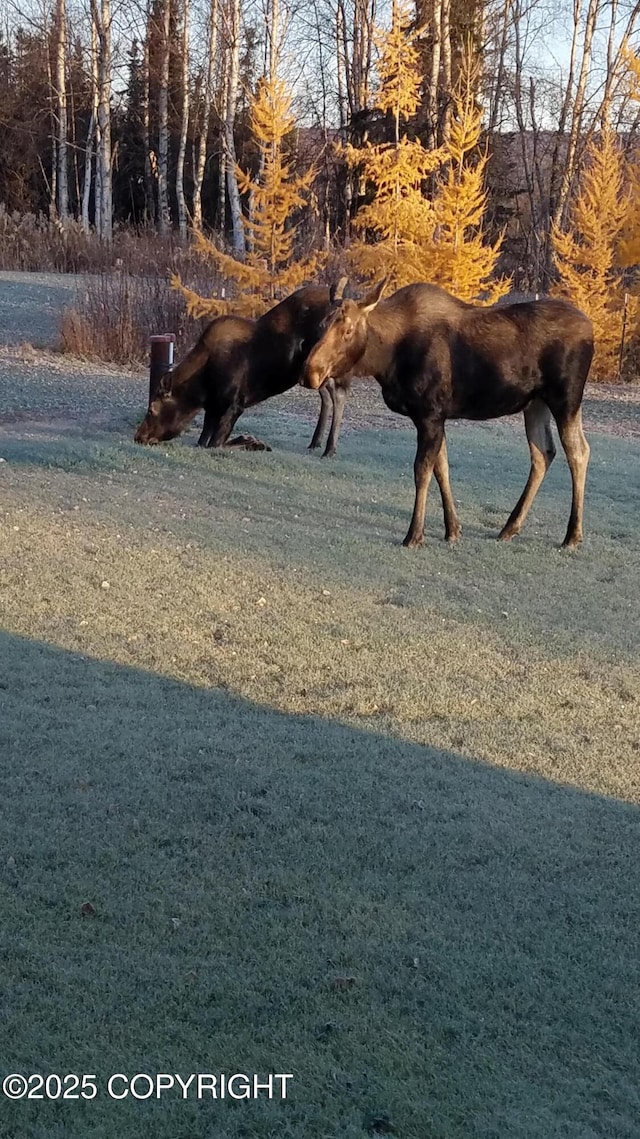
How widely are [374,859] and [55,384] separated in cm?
1171

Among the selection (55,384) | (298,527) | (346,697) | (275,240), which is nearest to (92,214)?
(275,240)

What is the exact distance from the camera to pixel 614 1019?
296cm

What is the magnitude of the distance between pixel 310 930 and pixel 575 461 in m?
5.51

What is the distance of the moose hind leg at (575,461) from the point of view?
8.05 meters

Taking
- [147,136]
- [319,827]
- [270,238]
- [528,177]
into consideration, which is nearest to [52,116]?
[147,136]

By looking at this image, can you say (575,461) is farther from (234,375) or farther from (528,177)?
(528,177)

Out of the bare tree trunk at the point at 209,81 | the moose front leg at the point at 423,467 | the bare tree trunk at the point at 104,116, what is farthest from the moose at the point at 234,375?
the bare tree trunk at the point at 209,81

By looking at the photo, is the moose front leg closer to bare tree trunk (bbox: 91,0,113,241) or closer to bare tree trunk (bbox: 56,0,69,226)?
bare tree trunk (bbox: 91,0,113,241)

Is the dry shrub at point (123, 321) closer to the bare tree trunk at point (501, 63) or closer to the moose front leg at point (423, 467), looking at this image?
the moose front leg at point (423, 467)

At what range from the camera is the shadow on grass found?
8.74 ft

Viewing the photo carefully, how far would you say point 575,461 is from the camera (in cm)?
816

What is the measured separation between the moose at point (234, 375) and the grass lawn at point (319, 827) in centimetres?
312

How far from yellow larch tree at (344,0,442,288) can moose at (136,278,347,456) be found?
7.75 meters

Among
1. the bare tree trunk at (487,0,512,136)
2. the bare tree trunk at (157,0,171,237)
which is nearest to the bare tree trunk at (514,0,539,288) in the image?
the bare tree trunk at (487,0,512,136)
